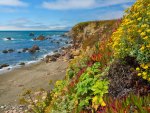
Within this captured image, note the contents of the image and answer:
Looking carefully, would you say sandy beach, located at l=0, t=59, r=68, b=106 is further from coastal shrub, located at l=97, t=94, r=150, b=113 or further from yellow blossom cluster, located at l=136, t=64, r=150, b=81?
coastal shrub, located at l=97, t=94, r=150, b=113

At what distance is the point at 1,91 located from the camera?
75.8ft

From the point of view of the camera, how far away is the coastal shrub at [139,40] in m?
8.35

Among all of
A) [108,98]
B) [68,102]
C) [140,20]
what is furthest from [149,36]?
[68,102]

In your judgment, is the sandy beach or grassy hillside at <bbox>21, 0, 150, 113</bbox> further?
the sandy beach

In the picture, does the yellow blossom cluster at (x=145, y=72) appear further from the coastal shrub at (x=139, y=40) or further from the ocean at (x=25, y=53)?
the ocean at (x=25, y=53)

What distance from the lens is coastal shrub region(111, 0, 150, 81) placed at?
8.35 meters

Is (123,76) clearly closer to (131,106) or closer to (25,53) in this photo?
(131,106)

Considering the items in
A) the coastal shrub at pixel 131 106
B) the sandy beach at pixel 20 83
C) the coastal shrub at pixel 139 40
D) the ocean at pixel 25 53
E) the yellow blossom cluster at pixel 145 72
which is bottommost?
the ocean at pixel 25 53

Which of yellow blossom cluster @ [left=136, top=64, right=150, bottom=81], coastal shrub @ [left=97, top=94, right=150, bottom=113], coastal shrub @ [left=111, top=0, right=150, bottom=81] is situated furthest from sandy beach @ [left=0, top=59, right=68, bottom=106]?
coastal shrub @ [left=97, top=94, right=150, bottom=113]

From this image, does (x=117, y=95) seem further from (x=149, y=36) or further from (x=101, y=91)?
(x=149, y=36)

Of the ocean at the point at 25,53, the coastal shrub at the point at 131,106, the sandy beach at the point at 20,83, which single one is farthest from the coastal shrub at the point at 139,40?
the ocean at the point at 25,53

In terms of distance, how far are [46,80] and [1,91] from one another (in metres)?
3.95

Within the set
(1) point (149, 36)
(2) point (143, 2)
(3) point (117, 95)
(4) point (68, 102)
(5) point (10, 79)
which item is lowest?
(5) point (10, 79)

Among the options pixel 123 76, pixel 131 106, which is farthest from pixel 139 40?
pixel 131 106
